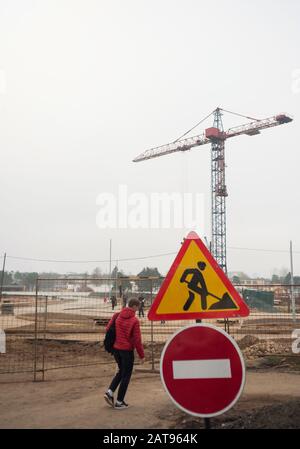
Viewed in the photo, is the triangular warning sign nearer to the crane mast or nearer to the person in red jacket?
the person in red jacket

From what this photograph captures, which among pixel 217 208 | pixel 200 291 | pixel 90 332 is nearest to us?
pixel 200 291

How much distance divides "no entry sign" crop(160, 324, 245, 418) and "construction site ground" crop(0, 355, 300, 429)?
2.00m

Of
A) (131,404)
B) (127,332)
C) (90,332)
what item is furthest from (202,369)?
(90,332)

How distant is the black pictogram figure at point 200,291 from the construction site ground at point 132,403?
6.54ft

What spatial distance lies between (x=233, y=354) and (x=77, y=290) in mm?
8617

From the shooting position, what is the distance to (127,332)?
625 cm

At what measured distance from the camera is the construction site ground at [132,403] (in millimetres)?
5172

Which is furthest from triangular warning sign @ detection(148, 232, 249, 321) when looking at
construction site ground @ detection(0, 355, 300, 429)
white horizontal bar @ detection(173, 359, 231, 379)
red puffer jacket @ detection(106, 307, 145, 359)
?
red puffer jacket @ detection(106, 307, 145, 359)

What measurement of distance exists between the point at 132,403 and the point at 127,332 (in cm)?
115

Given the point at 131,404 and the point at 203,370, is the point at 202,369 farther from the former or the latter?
the point at 131,404

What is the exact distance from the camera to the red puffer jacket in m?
6.22

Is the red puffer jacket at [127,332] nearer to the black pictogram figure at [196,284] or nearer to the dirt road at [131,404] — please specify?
the dirt road at [131,404]
